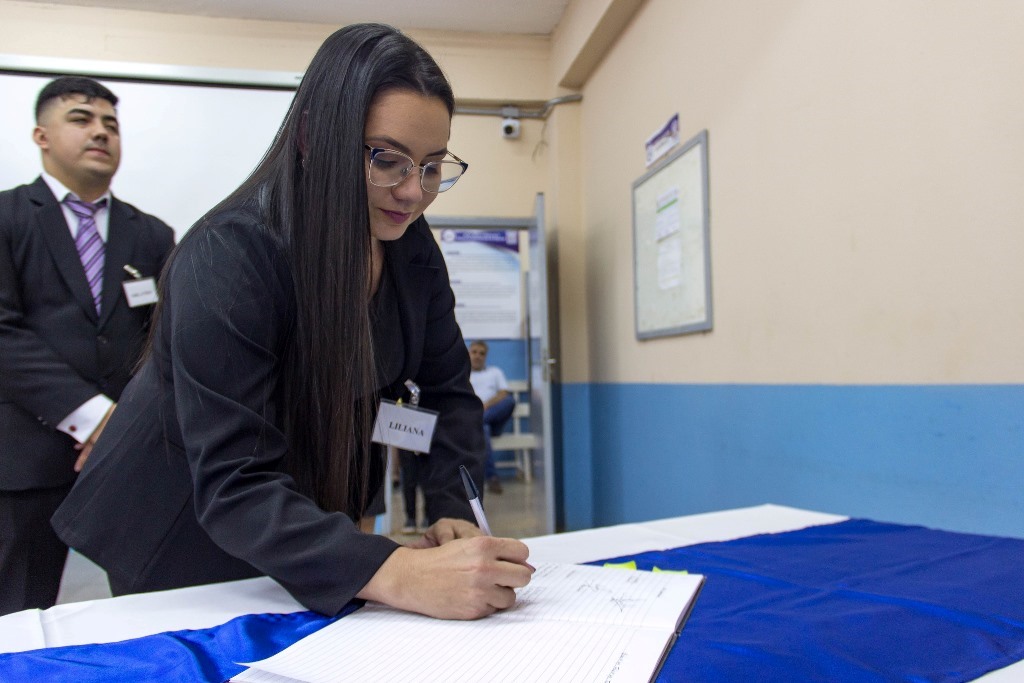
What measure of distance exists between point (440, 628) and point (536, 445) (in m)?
3.23

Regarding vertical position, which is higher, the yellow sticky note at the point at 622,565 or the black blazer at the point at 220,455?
the black blazer at the point at 220,455

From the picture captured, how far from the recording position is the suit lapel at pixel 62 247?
5.43 ft

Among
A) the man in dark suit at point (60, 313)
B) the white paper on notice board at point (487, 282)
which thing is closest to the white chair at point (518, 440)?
the white paper on notice board at point (487, 282)

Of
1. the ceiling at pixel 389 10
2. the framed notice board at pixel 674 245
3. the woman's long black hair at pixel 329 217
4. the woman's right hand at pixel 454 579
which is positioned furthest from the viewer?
the ceiling at pixel 389 10

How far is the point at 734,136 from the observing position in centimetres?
227

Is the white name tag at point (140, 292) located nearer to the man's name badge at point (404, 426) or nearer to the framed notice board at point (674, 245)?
the man's name badge at point (404, 426)

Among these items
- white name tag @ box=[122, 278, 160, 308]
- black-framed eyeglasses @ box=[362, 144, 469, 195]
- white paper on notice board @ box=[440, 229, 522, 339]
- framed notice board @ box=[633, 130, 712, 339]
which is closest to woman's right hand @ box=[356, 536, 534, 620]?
black-framed eyeglasses @ box=[362, 144, 469, 195]

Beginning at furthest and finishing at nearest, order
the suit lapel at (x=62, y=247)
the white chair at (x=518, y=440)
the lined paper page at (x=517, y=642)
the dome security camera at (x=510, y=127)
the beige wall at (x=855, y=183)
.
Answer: the white chair at (x=518, y=440) → the dome security camera at (x=510, y=127) → the suit lapel at (x=62, y=247) → the beige wall at (x=855, y=183) → the lined paper page at (x=517, y=642)

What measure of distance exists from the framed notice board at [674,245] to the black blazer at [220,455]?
1666 millimetres

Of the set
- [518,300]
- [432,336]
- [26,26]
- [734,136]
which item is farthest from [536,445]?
[26,26]

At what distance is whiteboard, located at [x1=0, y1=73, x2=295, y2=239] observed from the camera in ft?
11.3

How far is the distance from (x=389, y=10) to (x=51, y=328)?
2.79 metres

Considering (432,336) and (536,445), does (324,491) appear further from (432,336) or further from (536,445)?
(536,445)

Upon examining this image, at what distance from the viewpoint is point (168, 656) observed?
0.62 meters
